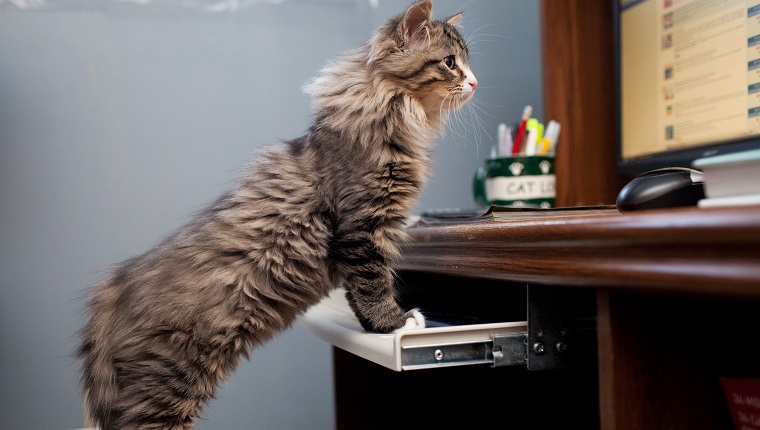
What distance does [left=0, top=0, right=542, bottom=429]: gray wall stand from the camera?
5.01 ft

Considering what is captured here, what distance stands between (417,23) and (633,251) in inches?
29.8

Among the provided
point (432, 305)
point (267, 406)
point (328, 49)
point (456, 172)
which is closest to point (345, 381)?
point (432, 305)

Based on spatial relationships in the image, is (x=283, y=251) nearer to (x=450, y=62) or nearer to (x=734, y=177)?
(x=450, y=62)

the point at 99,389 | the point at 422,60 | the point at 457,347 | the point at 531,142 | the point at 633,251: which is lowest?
the point at 99,389

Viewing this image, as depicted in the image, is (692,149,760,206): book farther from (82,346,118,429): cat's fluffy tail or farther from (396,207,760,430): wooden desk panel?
(82,346,118,429): cat's fluffy tail

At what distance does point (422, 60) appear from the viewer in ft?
3.74

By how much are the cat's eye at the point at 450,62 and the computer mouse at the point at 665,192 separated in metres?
0.60

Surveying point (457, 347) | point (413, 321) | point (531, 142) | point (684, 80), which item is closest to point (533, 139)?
point (531, 142)

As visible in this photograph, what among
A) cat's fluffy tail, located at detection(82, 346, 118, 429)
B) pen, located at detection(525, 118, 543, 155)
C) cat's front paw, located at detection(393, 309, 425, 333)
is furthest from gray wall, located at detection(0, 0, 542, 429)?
cat's front paw, located at detection(393, 309, 425, 333)

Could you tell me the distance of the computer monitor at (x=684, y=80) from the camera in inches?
42.6

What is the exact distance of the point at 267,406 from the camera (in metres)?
1.69

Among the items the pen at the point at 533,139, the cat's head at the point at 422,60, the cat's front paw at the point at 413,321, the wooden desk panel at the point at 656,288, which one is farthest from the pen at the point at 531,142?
the wooden desk panel at the point at 656,288

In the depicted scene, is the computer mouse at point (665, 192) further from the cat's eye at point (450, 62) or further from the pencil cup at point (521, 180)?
the pencil cup at point (521, 180)

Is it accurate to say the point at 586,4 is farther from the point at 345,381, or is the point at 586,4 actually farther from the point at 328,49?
the point at 345,381
